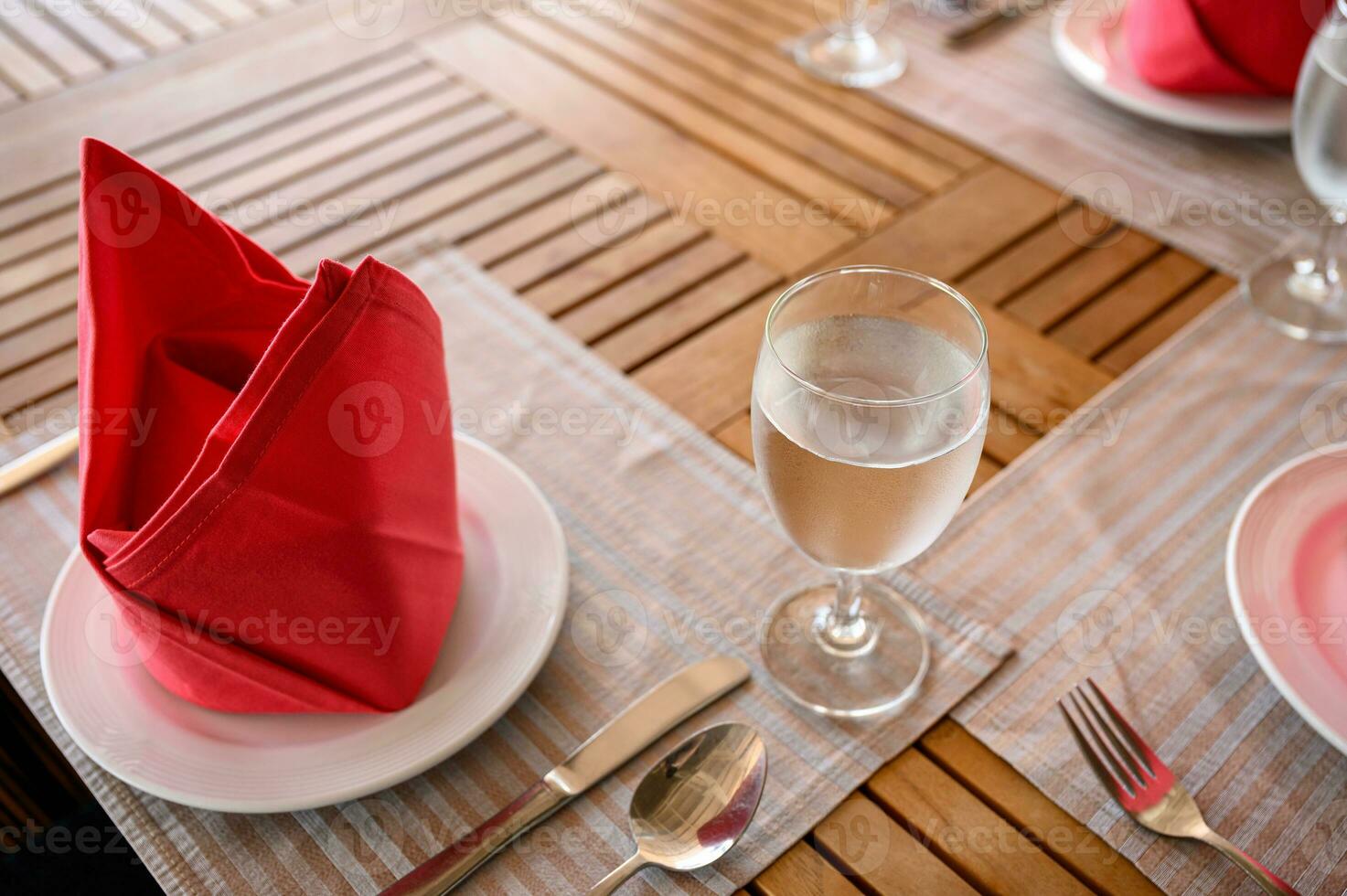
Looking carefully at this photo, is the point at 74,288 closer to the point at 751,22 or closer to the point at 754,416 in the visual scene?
the point at 754,416

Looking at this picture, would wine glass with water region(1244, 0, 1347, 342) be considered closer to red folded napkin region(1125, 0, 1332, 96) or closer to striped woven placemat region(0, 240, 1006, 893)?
red folded napkin region(1125, 0, 1332, 96)

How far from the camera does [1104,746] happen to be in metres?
0.53

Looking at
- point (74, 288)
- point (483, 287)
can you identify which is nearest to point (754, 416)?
point (483, 287)

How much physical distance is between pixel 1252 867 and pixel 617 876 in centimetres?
26

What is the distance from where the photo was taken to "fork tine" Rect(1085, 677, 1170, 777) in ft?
1.71

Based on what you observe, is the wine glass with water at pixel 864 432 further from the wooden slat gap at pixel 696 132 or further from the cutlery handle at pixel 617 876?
the wooden slat gap at pixel 696 132

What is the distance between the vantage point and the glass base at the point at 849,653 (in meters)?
0.56

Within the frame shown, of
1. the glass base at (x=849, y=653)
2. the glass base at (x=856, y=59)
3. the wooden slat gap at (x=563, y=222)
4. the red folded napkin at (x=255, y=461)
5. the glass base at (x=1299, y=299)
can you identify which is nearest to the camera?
the red folded napkin at (x=255, y=461)

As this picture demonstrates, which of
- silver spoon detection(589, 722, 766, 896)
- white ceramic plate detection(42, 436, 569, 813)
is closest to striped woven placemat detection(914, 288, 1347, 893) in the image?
silver spoon detection(589, 722, 766, 896)

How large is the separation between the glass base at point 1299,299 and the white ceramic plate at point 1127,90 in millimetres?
159

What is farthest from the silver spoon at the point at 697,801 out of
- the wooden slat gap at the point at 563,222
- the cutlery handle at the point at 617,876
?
the wooden slat gap at the point at 563,222

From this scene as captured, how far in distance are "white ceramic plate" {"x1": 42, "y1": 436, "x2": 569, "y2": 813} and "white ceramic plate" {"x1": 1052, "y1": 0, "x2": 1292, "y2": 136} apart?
0.67m

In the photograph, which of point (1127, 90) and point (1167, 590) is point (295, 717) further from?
point (1127, 90)

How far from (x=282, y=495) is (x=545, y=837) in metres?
0.19
